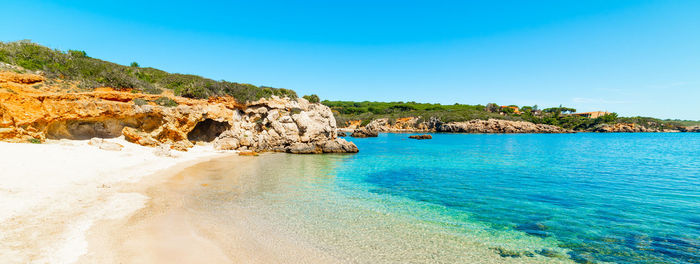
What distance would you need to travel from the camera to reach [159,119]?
2534 cm

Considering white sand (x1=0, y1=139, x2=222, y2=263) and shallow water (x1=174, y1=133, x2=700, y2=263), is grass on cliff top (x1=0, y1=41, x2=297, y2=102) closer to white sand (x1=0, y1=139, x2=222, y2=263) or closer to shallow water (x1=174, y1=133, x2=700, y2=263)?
white sand (x1=0, y1=139, x2=222, y2=263)

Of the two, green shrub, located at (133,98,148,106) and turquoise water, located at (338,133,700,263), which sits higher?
green shrub, located at (133,98,148,106)

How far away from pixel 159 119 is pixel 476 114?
97453 millimetres

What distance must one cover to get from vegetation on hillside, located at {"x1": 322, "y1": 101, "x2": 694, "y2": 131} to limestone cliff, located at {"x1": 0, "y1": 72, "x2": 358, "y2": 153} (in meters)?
69.1

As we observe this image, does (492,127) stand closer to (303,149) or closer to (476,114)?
(476,114)

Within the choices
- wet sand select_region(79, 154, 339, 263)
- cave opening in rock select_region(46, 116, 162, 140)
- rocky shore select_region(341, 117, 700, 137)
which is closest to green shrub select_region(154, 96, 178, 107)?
cave opening in rock select_region(46, 116, 162, 140)

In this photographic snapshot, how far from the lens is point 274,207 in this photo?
10.4 meters

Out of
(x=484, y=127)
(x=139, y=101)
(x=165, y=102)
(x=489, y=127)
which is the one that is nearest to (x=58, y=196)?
(x=139, y=101)

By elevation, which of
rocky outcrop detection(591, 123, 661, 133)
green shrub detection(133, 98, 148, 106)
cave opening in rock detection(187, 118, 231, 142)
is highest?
green shrub detection(133, 98, 148, 106)

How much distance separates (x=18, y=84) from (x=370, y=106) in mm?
117619

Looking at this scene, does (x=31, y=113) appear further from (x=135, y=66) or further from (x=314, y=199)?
(x=314, y=199)

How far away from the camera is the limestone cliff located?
18.8 m

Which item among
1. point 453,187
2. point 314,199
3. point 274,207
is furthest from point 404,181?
point 274,207

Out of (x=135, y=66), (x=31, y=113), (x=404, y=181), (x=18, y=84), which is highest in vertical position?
(x=135, y=66)
